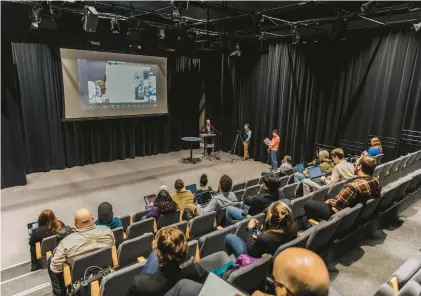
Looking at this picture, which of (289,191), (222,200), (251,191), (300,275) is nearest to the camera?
(300,275)

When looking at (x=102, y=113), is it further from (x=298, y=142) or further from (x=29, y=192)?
(x=298, y=142)

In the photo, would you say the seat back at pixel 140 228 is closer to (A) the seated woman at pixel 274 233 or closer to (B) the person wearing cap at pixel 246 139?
(A) the seated woman at pixel 274 233

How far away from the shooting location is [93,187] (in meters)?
7.28

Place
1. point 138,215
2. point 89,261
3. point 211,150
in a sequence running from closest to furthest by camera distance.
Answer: point 89,261 → point 138,215 → point 211,150

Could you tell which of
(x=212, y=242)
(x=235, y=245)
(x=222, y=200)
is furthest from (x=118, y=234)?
(x=235, y=245)

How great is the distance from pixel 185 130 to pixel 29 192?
21.1 ft

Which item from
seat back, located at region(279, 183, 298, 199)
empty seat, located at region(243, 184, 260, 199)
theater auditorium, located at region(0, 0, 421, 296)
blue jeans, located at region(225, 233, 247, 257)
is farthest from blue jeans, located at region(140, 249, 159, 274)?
empty seat, located at region(243, 184, 260, 199)

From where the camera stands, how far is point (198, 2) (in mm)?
5836

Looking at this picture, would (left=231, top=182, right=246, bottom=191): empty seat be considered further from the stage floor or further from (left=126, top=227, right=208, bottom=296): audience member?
(left=126, top=227, right=208, bottom=296): audience member

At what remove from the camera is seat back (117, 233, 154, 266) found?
3.10 meters

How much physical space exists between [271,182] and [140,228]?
5.85 ft

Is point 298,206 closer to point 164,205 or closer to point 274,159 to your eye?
point 164,205

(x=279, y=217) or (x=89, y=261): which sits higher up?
(x=279, y=217)

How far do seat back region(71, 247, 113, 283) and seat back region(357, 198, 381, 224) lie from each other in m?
2.97
